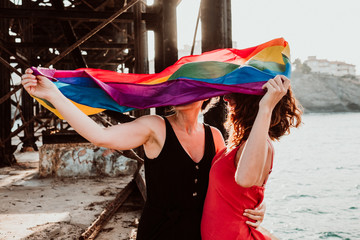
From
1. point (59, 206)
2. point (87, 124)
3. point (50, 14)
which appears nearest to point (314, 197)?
point (59, 206)

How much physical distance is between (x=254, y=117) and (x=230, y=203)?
0.47m

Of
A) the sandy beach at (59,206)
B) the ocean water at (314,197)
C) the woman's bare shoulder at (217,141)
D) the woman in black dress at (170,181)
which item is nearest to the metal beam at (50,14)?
the sandy beach at (59,206)

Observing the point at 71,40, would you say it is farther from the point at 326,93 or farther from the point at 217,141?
the point at 326,93

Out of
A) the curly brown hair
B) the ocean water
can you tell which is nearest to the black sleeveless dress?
the curly brown hair

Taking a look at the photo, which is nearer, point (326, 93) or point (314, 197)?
point (314, 197)

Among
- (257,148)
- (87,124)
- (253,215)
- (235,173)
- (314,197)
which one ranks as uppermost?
(87,124)

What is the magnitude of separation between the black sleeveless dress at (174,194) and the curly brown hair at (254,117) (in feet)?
0.98

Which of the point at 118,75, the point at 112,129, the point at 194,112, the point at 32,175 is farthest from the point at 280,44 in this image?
the point at 32,175

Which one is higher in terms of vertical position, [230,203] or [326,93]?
[326,93]

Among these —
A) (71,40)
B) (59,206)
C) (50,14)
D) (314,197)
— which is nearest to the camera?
(50,14)

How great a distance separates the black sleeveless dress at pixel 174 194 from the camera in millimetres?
2010

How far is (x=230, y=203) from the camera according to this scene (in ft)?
5.97

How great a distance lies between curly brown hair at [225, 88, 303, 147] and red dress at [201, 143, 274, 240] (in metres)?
0.12

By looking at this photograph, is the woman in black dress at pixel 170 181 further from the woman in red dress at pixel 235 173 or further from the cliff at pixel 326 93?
the cliff at pixel 326 93
